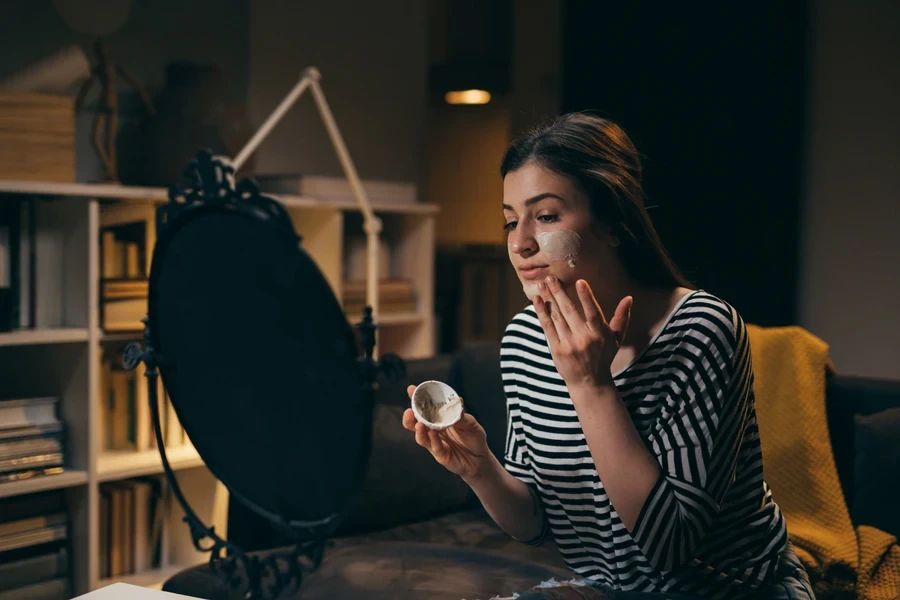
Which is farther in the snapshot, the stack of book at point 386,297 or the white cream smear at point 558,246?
the stack of book at point 386,297

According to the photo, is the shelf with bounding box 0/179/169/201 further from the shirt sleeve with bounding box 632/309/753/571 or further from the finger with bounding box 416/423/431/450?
the shirt sleeve with bounding box 632/309/753/571

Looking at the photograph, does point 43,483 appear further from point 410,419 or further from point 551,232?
point 551,232

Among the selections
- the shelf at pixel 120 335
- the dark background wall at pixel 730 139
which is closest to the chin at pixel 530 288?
the shelf at pixel 120 335

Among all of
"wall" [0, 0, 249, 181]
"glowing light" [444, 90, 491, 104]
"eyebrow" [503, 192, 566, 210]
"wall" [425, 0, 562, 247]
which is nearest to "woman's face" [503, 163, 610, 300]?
"eyebrow" [503, 192, 566, 210]

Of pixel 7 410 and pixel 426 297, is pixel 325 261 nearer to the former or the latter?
pixel 426 297

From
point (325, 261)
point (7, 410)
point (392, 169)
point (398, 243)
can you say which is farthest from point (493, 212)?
point (7, 410)

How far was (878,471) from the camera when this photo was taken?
6.79ft

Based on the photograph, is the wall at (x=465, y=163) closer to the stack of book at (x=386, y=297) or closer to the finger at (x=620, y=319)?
the stack of book at (x=386, y=297)

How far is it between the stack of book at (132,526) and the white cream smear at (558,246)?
6.17 feet

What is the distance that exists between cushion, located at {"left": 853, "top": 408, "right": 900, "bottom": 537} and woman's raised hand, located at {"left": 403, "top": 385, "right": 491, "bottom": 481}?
1.26 metres

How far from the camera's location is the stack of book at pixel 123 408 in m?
2.65

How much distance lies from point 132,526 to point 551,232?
6.46ft

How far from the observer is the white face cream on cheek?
1202 mm

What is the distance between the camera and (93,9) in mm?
2836
